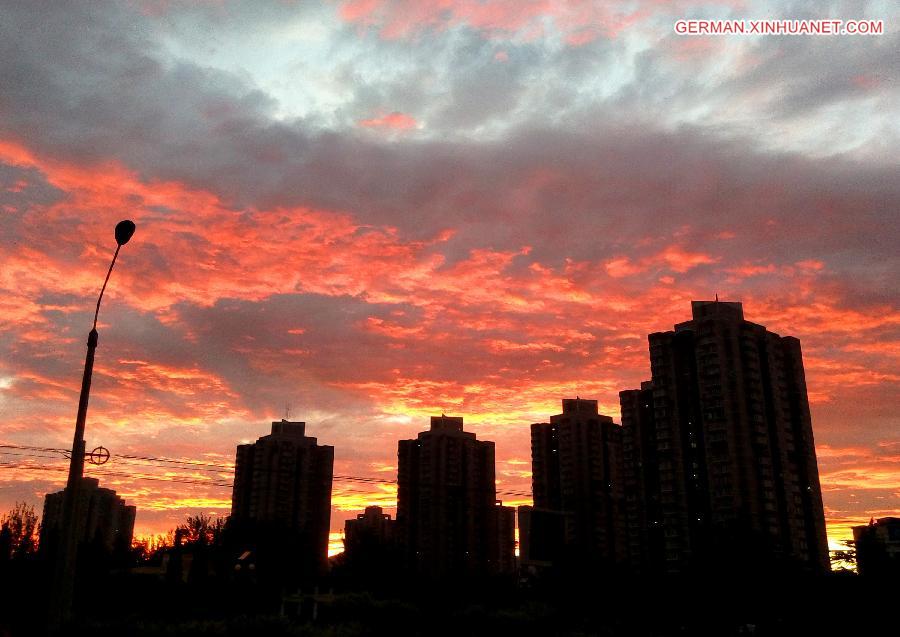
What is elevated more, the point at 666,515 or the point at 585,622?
the point at 666,515

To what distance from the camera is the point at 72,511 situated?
568 inches

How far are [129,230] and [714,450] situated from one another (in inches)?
2926

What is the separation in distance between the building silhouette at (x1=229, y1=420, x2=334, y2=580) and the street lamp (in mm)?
81774

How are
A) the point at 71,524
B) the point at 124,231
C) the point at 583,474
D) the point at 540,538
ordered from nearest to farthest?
the point at 71,524, the point at 124,231, the point at 540,538, the point at 583,474

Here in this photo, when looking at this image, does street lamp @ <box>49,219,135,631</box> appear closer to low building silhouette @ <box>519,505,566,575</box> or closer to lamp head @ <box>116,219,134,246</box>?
lamp head @ <box>116,219,134,246</box>

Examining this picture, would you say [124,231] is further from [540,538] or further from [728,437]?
[728,437]

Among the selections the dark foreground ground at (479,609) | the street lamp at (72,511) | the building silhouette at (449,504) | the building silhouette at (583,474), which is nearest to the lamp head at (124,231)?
the street lamp at (72,511)

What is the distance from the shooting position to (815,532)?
270 ft

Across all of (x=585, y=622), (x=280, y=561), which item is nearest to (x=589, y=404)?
(x=280, y=561)

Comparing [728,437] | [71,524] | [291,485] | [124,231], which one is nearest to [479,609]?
[71,524]

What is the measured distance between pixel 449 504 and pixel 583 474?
20.2 metres

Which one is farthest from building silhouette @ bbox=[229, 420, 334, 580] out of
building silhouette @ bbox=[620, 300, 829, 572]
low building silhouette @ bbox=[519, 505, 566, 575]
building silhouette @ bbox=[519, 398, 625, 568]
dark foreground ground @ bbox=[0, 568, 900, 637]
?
dark foreground ground @ bbox=[0, 568, 900, 637]

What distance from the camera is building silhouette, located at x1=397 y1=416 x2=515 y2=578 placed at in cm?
10662

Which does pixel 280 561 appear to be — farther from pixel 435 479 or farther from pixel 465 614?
pixel 465 614
